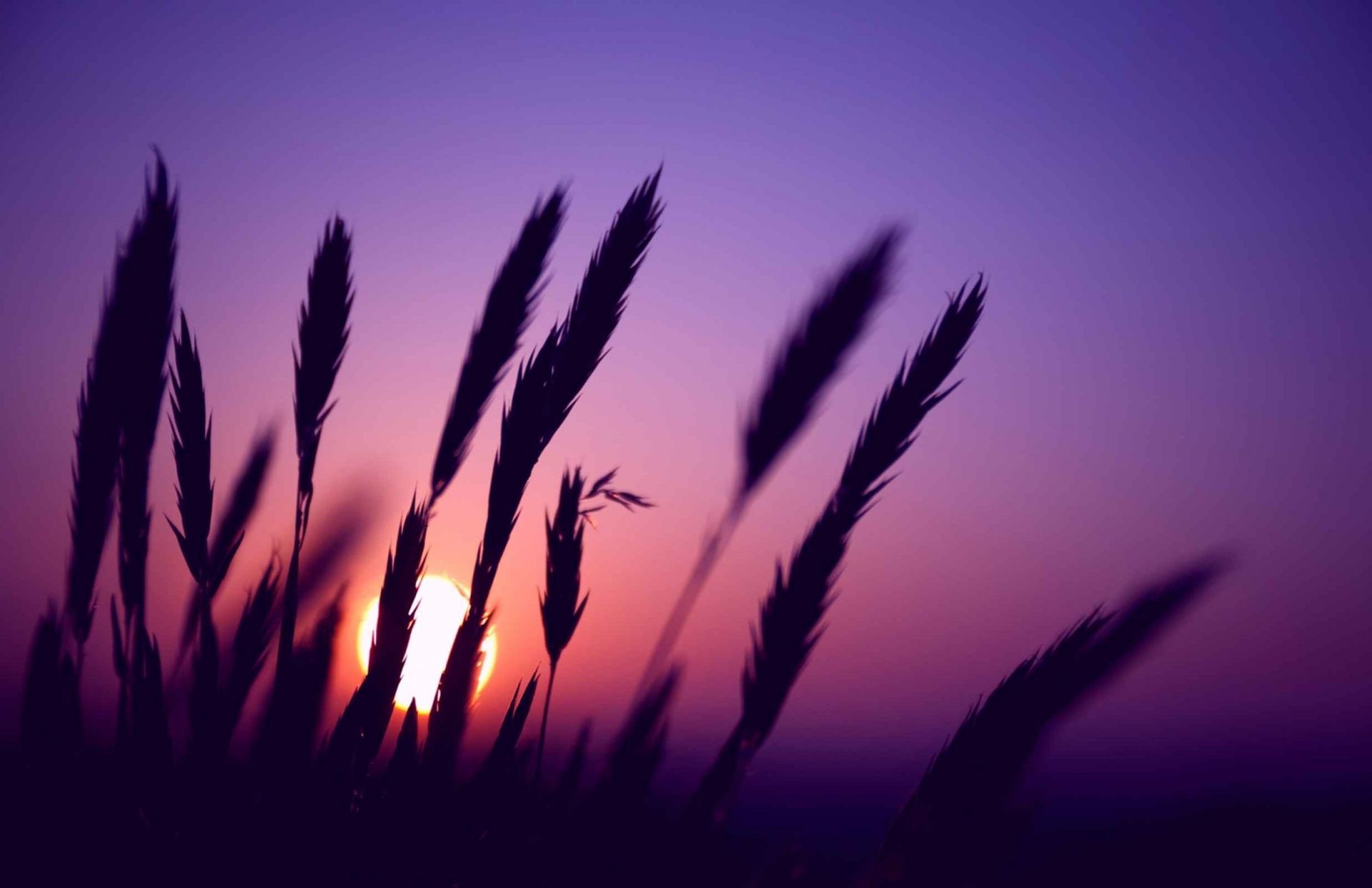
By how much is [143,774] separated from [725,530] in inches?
34.0

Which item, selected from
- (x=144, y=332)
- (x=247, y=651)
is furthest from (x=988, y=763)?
(x=144, y=332)

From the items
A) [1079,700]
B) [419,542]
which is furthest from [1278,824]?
[419,542]

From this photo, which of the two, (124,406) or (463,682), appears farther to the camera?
(124,406)

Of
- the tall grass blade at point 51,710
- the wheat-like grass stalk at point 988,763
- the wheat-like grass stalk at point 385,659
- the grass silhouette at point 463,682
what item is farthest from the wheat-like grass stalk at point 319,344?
the wheat-like grass stalk at point 988,763

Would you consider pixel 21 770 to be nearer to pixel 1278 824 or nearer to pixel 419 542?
pixel 419 542

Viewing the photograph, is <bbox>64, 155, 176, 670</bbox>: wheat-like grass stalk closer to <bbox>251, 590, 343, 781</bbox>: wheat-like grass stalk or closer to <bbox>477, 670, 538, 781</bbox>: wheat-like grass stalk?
<bbox>251, 590, 343, 781</bbox>: wheat-like grass stalk

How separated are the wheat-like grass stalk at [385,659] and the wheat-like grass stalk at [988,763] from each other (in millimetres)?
622

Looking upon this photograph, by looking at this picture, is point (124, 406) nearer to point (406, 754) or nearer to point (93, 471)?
point (93, 471)

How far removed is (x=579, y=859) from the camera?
1141 mm

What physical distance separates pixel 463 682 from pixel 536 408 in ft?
1.21

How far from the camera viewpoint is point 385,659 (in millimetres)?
1091

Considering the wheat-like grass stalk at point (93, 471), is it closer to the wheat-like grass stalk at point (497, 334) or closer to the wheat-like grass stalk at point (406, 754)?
the wheat-like grass stalk at point (497, 334)

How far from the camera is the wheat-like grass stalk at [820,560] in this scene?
1.18 m

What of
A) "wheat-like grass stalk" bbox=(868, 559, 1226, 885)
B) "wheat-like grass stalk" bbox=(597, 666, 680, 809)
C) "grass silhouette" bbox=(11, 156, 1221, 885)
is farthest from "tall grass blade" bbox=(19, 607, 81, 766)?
"wheat-like grass stalk" bbox=(868, 559, 1226, 885)
